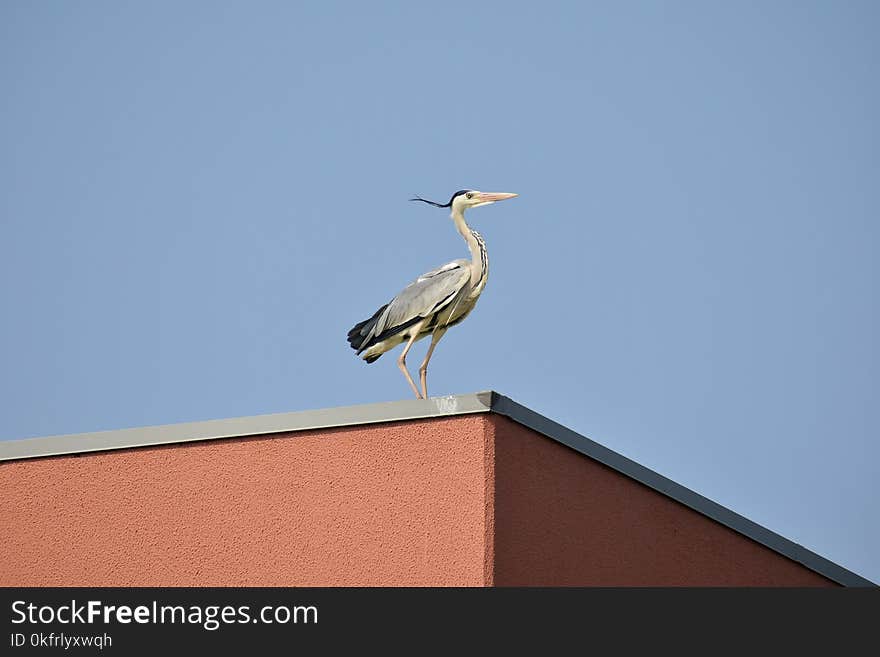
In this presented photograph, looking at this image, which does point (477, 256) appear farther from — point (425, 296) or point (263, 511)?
point (263, 511)

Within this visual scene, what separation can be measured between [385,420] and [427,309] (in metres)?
1.52

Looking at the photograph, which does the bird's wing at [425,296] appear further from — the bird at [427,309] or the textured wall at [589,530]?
the textured wall at [589,530]

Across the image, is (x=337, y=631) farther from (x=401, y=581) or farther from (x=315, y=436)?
(x=315, y=436)

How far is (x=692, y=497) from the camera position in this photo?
7691 mm

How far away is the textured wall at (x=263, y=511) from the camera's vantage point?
6.35 metres

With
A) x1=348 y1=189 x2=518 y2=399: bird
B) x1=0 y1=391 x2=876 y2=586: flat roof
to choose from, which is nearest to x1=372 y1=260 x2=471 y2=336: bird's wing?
x1=348 y1=189 x2=518 y2=399: bird

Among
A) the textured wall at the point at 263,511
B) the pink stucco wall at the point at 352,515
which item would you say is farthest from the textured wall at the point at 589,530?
the textured wall at the point at 263,511

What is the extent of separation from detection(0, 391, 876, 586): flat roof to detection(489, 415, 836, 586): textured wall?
5 cm

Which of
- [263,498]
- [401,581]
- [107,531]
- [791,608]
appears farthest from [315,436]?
[791,608]

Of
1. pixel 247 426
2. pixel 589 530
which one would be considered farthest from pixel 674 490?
pixel 247 426

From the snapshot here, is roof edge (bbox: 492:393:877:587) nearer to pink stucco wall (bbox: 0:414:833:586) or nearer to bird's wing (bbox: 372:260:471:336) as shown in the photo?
pink stucco wall (bbox: 0:414:833:586)

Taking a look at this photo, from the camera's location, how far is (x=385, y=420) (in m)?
6.60

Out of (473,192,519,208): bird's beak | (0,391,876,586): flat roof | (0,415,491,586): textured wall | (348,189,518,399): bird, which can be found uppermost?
(473,192,519,208): bird's beak

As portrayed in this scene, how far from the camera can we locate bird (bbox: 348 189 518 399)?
26.3 ft
